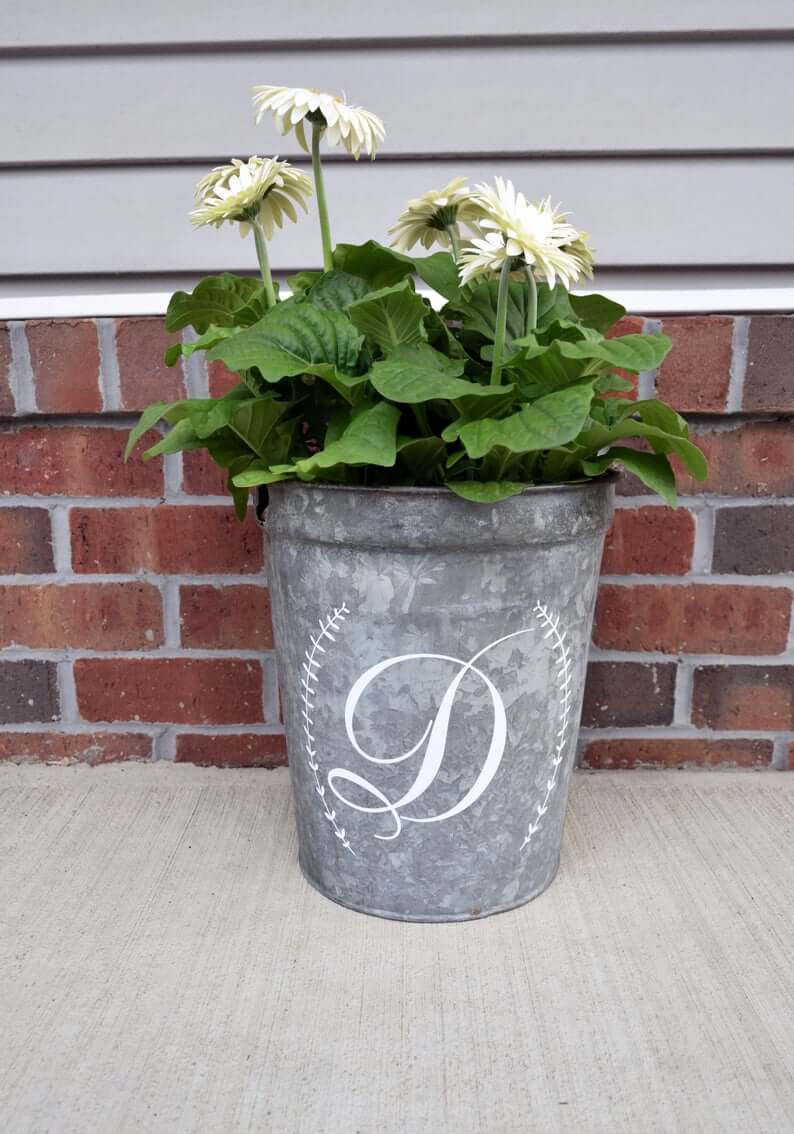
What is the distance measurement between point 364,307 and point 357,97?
1.64ft

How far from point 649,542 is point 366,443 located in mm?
572

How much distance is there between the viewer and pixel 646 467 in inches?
34.7

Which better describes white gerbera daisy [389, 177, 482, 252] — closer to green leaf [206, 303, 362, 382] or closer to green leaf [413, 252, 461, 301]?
green leaf [413, 252, 461, 301]

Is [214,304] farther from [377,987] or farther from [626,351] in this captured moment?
[377,987]

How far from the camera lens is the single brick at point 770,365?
3.76 feet

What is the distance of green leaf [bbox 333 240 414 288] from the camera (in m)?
0.85

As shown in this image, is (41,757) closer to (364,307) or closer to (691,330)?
(364,307)

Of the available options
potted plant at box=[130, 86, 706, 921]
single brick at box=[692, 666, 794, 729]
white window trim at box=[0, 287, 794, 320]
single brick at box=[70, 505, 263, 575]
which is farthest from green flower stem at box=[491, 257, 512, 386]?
single brick at box=[692, 666, 794, 729]

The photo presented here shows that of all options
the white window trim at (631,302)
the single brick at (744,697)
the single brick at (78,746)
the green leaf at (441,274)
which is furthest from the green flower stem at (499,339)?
the single brick at (78,746)

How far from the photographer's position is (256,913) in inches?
37.0

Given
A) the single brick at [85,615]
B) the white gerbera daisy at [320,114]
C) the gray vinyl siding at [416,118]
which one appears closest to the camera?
the white gerbera daisy at [320,114]

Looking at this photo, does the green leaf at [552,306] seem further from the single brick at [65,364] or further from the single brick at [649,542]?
the single brick at [65,364]

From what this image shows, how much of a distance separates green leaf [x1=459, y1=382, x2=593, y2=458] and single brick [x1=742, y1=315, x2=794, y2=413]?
482 millimetres

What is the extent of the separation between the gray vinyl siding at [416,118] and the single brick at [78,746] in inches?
23.7
